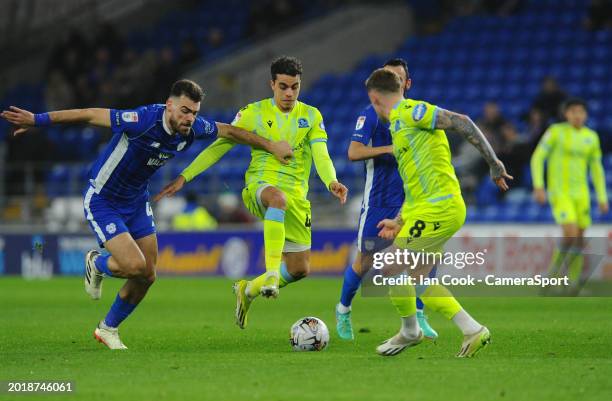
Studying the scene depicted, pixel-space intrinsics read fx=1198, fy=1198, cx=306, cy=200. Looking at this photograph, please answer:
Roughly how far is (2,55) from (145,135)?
22.4 metres

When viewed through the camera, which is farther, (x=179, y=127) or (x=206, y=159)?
(x=206, y=159)

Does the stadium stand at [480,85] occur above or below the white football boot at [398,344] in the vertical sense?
above

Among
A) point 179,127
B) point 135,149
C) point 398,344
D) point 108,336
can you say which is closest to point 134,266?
point 108,336

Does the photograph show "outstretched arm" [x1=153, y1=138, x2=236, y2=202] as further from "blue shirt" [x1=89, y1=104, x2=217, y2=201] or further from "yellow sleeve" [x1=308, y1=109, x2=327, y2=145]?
"yellow sleeve" [x1=308, y1=109, x2=327, y2=145]

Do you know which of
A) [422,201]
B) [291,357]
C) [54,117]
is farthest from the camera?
[54,117]

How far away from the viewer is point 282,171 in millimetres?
10508

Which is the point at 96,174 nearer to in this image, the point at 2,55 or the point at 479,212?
the point at 479,212

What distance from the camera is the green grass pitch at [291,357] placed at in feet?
22.6

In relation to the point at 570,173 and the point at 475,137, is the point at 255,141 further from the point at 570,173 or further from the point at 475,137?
the point at 570,173

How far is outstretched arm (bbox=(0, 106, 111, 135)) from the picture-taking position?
8812 mm

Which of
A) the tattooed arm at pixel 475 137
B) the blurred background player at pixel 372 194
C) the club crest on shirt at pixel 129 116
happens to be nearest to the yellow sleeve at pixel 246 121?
the blurred background player at pixel 372 194

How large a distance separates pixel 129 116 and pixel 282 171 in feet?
5.56

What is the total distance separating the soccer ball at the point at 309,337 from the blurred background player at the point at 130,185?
51.7 inches

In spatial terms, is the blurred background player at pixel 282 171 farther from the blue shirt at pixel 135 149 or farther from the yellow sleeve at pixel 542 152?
the yellow sleeve at pixel 542 152
